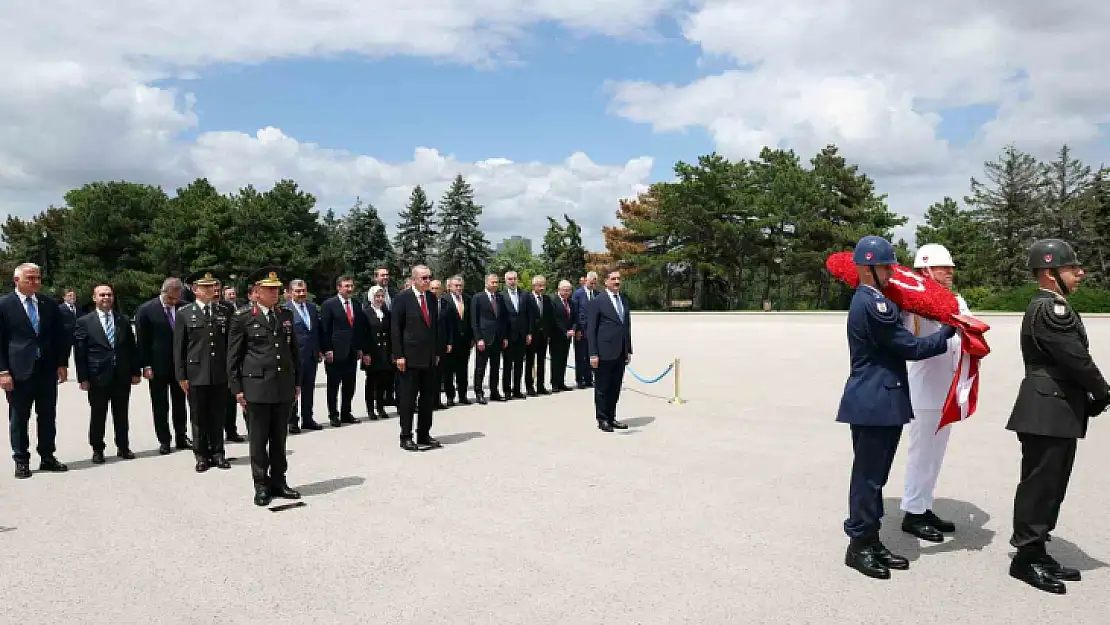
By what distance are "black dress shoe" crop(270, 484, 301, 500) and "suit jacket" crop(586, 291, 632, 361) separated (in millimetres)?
4165

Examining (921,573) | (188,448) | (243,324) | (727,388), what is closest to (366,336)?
(188,448)

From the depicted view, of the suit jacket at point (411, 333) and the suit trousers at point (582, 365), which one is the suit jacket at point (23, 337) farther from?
the suit trousers at point (582, 365)

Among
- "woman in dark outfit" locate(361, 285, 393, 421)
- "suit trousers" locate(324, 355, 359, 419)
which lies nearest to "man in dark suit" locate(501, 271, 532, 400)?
"woman in dark outfit" locate(361, 285, 393, 421)

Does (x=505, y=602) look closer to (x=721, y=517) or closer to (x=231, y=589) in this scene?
(x=231, y=589)

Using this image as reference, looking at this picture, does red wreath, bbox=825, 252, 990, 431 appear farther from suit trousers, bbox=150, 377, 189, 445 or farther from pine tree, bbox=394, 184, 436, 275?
pine tree, bbox=394, 184, 436, 275

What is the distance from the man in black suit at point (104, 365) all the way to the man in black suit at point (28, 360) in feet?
0.80

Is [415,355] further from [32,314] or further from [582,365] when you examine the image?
[582,365]

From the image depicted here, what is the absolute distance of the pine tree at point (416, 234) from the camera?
6631 cm

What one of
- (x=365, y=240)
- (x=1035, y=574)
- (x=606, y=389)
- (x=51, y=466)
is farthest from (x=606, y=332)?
(x=365, y=240)

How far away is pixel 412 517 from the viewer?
5664mm

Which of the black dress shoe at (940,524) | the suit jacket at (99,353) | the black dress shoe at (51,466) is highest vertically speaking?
the suit jacket at (99,353)

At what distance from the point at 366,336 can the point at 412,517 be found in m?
5.16

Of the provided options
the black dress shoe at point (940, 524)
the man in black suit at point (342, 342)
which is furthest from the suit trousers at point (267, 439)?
the black dress shoe at point (940, 524)

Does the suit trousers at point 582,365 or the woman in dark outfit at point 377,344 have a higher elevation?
the woman in dark outfit at point 377,344
